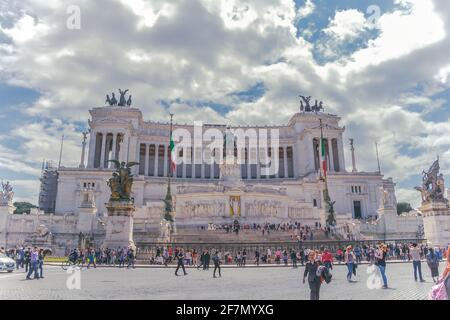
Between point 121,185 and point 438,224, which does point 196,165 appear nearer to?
point 121,185

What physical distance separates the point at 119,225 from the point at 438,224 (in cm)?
2722

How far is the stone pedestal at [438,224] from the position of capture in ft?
98.1

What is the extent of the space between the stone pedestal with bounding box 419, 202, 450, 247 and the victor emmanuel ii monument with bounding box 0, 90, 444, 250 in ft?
39.8

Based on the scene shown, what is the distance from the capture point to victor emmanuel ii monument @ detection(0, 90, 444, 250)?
44.1 meters

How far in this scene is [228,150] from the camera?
66250 mm

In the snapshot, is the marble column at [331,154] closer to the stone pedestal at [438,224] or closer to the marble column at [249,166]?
the marble column at [249,166]

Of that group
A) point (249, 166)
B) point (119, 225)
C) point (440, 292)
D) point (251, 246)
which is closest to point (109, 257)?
point (119, 225)

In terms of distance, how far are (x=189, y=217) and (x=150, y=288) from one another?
41297 millimetres

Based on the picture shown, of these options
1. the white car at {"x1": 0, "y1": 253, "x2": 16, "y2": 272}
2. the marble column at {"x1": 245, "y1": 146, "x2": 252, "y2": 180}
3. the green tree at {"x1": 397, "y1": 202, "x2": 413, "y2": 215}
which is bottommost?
the white car at {"x1": 0, "y1": 253, "x2": 16, "y2": 272}

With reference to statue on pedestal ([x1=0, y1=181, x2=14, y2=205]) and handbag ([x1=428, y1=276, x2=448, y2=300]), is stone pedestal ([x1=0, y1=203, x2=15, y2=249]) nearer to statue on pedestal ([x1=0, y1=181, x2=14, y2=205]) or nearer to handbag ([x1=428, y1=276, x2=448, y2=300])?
statue on pedestal ([x1=0, y1=181, x2=14, y2=205])

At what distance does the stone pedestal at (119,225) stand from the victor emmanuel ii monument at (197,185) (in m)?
0.07

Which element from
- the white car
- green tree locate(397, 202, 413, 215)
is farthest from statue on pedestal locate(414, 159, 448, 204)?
green tree locate(397, 202, 413, 215)

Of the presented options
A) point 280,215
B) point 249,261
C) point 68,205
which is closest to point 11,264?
point 249,261
